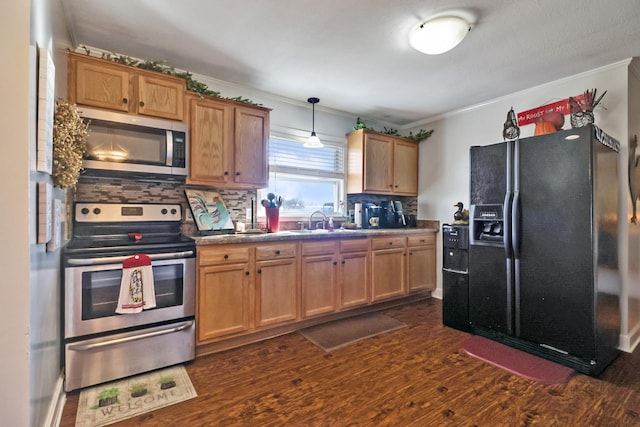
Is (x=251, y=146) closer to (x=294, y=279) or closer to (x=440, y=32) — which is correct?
(x=294, y=279)

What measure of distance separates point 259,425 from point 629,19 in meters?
3.41

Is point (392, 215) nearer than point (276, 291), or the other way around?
point (276, 291)

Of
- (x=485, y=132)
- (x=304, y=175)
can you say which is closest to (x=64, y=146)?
(x=304, y=175)

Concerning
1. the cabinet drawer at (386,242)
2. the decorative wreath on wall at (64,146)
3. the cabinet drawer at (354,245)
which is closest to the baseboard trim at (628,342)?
the cabinet drawer at (386,242)

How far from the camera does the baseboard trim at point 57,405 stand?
5.08 ft

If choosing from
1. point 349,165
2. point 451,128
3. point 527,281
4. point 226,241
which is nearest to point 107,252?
point 226,241

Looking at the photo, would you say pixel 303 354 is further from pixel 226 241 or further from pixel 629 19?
pixel 629 19

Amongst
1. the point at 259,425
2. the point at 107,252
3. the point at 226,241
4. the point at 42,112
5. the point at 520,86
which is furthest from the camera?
the point at 520,86

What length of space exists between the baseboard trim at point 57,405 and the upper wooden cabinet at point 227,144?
5.18ft

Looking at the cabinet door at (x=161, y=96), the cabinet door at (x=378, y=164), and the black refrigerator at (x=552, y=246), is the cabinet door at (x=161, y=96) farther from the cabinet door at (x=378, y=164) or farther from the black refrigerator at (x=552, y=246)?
the black refrigerator at (x=552, y=246)

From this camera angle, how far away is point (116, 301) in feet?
6.62

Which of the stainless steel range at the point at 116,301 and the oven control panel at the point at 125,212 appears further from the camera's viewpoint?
the oven control panel at the point at 125,212

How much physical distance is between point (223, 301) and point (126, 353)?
696mm

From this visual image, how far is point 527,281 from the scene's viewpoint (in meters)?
2.50
